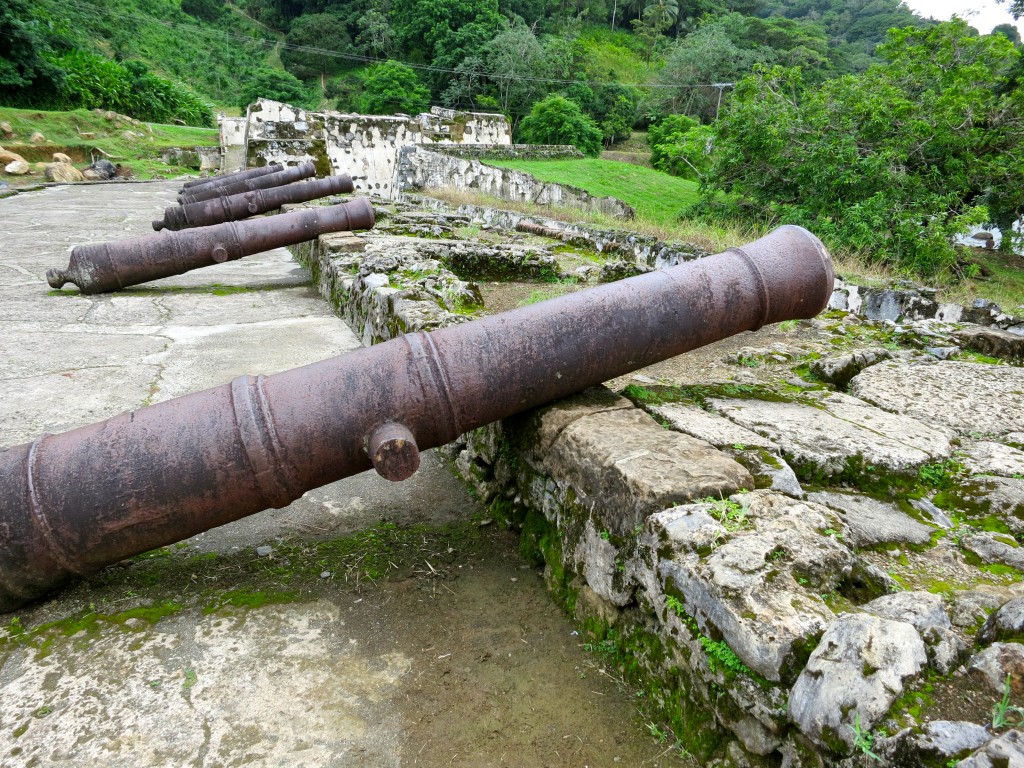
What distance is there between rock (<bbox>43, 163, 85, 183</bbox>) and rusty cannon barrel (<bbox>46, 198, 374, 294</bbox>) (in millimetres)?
15389

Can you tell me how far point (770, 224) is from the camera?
13.2m

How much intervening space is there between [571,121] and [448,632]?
3762 centimetres

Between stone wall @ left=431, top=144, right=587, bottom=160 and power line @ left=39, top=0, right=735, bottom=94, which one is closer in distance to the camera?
stone wall @ left=431, top=144, right=587, bottom=160

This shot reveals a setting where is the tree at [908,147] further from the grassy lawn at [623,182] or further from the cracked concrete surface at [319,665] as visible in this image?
the cracked concrete surface at [319,665]

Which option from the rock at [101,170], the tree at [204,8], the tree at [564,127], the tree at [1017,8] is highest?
Result: the tree at [204,8]

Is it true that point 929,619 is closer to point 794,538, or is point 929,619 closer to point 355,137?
point 794,538

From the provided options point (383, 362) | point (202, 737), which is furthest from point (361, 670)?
point (383, 362)

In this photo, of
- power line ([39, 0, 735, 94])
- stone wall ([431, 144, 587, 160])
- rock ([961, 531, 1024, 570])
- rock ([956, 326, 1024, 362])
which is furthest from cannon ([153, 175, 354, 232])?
power line ([39, 0, 735, 94])

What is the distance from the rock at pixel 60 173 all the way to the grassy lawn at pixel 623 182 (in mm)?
13765

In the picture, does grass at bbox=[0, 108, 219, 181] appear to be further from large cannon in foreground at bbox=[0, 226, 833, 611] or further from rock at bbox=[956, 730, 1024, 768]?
rock at bbox=[956, 730, 1024, 768]

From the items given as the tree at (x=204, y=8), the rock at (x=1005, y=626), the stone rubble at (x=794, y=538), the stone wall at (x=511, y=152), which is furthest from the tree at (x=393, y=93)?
the rock at (x=1005, y=626)

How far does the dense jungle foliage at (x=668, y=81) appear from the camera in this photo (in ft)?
36.9

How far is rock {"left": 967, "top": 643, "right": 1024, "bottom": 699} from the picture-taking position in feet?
3.72

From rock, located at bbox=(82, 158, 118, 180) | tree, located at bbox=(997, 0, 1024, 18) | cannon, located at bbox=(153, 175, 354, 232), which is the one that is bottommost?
rock, located at bbox=(82, 158, 118, 180)
